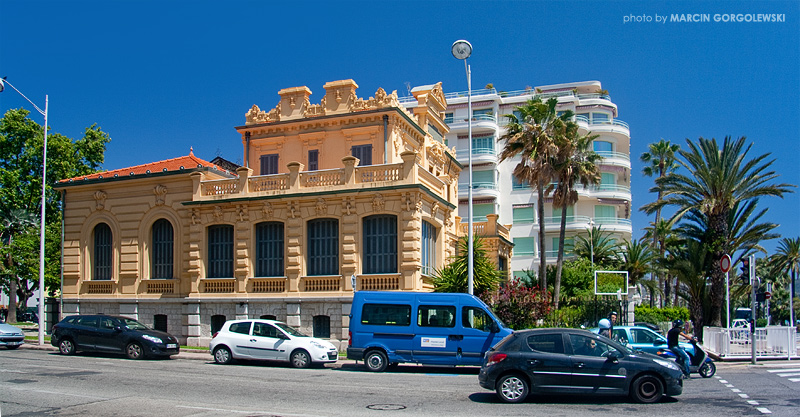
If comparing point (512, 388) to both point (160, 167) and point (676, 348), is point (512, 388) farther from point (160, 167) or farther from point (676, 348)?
point (160, 167)

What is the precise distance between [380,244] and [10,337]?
46.6ft

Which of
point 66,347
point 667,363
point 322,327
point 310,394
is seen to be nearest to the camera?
point 667,363

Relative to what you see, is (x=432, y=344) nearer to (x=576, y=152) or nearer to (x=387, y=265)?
(x=387, y=265)

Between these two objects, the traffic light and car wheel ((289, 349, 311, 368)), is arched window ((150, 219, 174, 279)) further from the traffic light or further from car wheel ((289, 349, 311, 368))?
the traffic light

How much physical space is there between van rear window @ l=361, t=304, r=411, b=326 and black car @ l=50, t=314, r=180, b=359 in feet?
24.0

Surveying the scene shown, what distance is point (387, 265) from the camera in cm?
2531

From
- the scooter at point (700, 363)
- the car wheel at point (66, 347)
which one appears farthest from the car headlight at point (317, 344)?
the scooter at point (700, 363)

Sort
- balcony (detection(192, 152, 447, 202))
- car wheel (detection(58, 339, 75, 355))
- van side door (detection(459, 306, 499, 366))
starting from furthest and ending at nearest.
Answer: balcony (detection(192, 152, 447, 202)) < car wheel (detection(58, 339, 75, 355)) < van side door (detection(459, 306, 499, 366))

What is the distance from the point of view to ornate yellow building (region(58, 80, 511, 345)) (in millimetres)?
25422

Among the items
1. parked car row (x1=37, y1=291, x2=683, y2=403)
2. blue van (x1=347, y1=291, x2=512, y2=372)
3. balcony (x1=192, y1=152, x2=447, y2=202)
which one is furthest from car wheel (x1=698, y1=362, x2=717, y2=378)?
balcony (x1=192, y1=152, x2=447, y2=202)

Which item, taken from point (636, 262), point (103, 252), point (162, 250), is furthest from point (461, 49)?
point (636, 262)

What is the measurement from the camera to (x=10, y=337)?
975 inches

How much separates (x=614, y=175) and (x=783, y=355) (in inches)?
1642

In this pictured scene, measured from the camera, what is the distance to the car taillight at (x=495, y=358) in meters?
12.8
